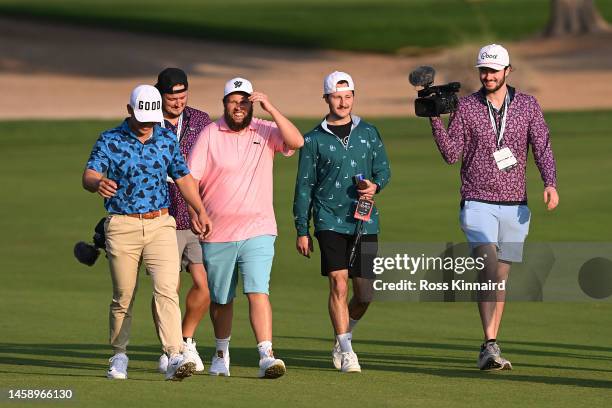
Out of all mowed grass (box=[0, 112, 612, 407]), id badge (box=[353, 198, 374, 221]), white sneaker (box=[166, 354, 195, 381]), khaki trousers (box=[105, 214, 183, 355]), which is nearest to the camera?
mowed grass (box=[0, 112, 612, 407])

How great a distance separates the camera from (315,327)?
13.8 meters

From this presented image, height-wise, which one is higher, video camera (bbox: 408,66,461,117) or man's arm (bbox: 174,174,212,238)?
video camera (bbox: 408,66,461,117)

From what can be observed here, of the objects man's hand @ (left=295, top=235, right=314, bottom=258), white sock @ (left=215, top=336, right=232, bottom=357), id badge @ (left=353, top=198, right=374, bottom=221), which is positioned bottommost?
white sock @ (left=215, top=336, right=232, bottom=357)

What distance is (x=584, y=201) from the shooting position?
2117cm

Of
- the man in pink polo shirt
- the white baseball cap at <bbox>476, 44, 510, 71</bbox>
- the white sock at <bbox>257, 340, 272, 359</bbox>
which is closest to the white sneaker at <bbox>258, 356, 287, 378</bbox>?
the white sock at <bbox>257, 340, 272, 359</bbox>

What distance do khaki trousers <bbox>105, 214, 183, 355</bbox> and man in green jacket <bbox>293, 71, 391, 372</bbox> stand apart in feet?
3.64

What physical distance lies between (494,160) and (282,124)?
157cm

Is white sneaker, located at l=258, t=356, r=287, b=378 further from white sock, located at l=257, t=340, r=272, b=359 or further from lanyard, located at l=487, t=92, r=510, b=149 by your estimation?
lanyard, located at l=487, t=92, r=510, b=149

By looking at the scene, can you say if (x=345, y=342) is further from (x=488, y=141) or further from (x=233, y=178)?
(x=488, y=141)

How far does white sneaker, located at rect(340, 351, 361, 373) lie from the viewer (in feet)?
36.0

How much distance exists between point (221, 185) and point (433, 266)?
5.62 m

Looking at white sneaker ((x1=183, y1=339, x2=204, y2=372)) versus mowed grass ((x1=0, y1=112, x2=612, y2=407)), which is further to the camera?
white sneaker ((x1=183, y1=339, x2=204, y2=372))

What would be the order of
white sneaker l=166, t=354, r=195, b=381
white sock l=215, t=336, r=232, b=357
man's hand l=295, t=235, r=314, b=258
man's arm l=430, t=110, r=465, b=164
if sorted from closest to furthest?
white sneaker l=166, t=354, r=195, b=381, white sock l=215, t=336, r=232, b=357, man's hand l=295, t=235, r=314, b=258, man's arm l=430, t=110, r=465, b=164

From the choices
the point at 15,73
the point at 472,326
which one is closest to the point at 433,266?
the point at 472,326
